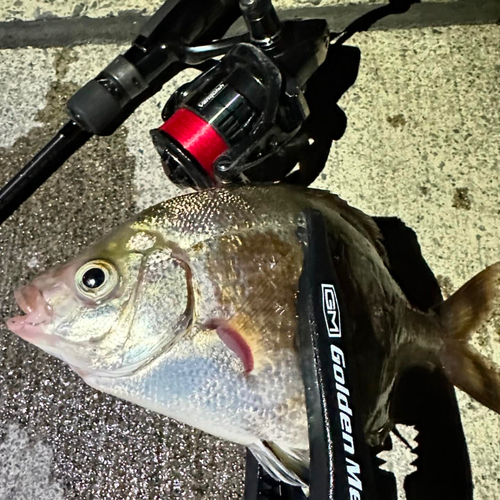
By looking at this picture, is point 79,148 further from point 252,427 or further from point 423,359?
point 423,359

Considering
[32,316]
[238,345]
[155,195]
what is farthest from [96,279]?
[155,195]

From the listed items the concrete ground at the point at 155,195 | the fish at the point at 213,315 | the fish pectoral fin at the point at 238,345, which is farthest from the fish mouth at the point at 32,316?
the concrete ground at the point at 155,195

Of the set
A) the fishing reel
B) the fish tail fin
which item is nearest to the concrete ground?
the fish tail fin

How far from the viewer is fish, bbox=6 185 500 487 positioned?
1098 mm

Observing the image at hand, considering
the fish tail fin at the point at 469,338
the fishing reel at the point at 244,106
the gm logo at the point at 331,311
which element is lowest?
the fish tail fin at the point at 469,338

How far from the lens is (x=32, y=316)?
1.13 m

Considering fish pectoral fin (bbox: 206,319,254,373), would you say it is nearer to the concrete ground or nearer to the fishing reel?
the fishing reel

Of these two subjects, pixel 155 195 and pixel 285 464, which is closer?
pixel 285 464

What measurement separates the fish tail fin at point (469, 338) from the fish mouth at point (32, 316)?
0.93 m

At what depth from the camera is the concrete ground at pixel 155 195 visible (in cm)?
150

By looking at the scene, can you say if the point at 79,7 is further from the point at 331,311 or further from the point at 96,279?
the point at 331,311

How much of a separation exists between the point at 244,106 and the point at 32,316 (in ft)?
2.27

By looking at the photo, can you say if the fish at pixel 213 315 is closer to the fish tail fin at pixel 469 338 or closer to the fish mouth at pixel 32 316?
the fish mouth at pixel 32 316

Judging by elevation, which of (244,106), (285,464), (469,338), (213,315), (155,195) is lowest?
(469,338)
